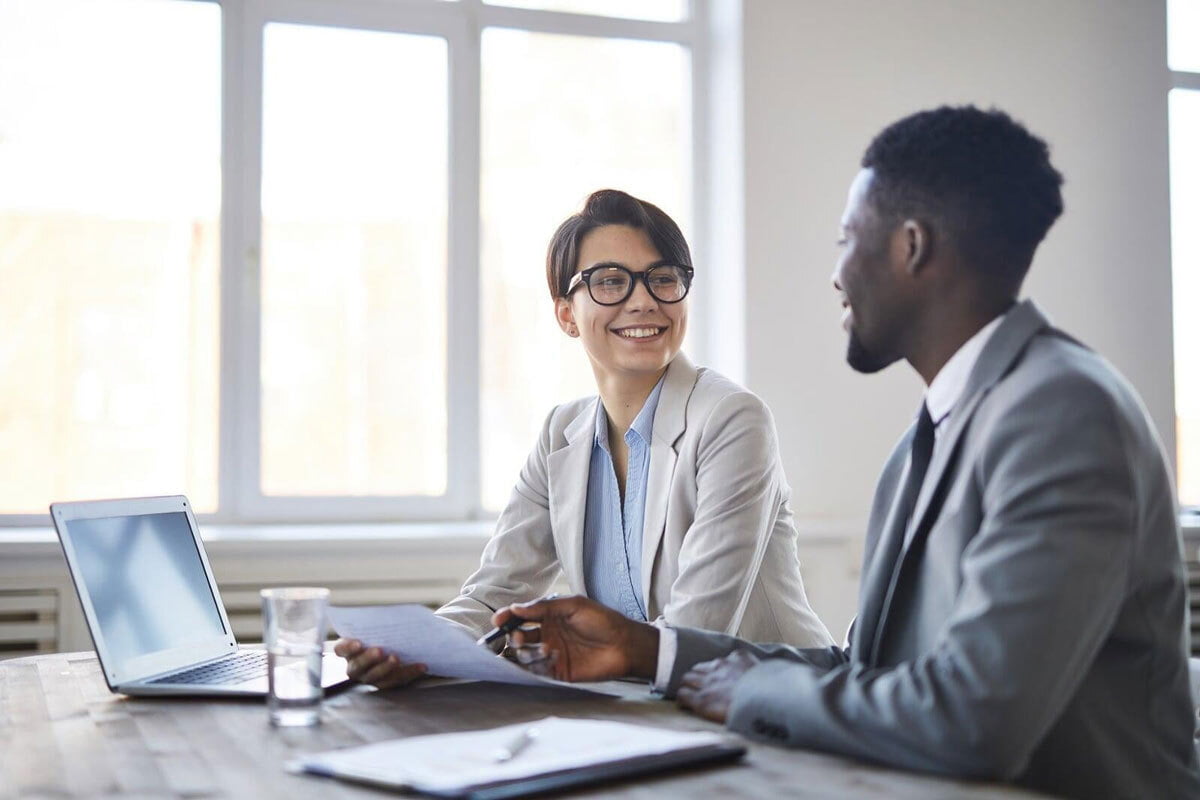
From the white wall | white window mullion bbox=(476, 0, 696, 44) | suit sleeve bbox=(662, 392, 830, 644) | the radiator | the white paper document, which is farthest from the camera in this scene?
white window mullion bbox=(476, 0, 696, 44)

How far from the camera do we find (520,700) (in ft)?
4.55

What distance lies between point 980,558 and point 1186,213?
12.2 ft

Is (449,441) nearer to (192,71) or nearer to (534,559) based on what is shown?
(192,71)

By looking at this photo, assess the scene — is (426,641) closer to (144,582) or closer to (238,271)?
(144,582)

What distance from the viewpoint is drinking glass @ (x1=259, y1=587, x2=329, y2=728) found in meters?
1.26

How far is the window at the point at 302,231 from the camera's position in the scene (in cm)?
340

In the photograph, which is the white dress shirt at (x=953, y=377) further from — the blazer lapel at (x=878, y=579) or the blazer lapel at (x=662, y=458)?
the blazer lapel at (x=662, y=458)

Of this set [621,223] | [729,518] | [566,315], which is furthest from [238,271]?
[729,518]

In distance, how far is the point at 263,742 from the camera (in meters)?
1.20

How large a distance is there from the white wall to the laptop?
2130 millimetres

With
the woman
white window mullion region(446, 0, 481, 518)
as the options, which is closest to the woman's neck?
the woman

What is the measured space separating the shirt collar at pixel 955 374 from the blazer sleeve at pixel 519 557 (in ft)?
2.85

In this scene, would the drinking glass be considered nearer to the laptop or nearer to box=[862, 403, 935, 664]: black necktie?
the laptop

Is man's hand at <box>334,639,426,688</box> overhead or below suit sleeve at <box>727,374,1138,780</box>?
below
